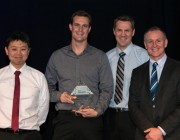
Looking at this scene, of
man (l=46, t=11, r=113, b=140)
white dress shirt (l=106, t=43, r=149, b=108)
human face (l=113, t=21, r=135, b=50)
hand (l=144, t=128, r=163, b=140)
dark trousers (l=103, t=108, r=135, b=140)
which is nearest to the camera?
hand (l=144, t=128, r=163, b=140)

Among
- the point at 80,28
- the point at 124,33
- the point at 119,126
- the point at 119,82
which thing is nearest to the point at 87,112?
the point at 119,126

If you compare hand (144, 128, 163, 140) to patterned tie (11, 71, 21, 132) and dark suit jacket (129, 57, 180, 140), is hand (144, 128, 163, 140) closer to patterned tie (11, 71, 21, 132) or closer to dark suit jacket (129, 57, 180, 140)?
dark suit jacket (129, 57, 180, 140)

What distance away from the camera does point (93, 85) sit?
3746 mm

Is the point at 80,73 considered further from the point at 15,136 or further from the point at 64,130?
the point at 15,136

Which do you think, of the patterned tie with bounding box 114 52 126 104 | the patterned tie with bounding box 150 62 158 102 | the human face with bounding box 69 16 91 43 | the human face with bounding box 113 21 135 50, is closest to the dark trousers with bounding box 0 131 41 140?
the patterned tie with bounding box 114 52 126 104

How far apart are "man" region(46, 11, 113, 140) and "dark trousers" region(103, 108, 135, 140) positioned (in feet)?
0.64

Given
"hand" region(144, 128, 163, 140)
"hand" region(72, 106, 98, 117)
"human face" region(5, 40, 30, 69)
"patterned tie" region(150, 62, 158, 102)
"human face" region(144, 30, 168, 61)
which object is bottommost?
"hand" region(144, 128, 163, 140)

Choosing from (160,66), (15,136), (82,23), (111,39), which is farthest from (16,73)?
(111,39)

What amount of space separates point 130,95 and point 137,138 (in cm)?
45

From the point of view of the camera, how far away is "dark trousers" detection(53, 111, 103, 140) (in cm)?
360

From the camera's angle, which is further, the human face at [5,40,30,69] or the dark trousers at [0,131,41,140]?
the human face at [5,40,30,69]

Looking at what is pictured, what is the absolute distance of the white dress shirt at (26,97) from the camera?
135 inches

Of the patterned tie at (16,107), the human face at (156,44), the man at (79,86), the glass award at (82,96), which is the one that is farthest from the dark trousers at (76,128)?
the human face at (156,44)

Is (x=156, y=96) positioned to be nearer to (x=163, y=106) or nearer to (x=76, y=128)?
(x=163, y=106)
